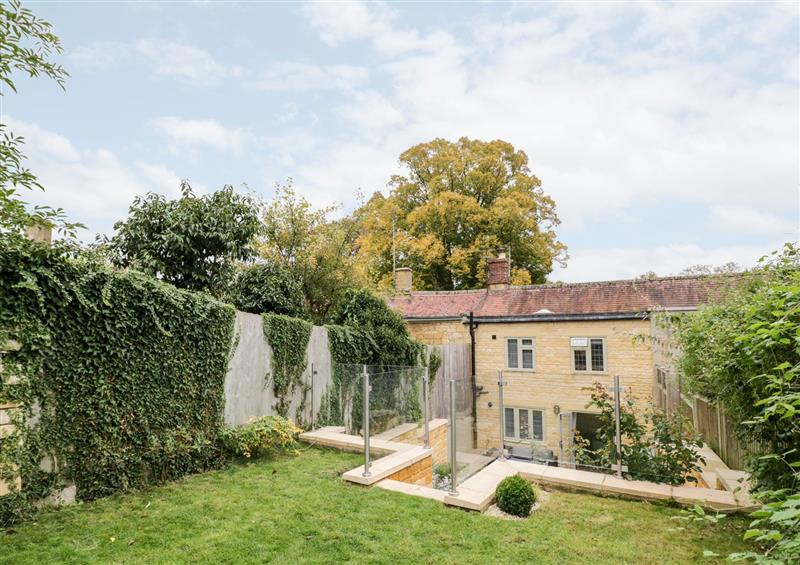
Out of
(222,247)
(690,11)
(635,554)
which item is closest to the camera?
(635,554)

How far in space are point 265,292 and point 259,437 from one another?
4616 millimetres

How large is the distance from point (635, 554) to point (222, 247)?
9.05 m

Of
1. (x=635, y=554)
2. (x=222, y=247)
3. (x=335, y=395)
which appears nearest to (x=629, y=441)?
(x=635, y=554)

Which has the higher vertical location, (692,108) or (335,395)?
(692,108)

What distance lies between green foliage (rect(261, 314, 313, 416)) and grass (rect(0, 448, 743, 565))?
289 centimetres

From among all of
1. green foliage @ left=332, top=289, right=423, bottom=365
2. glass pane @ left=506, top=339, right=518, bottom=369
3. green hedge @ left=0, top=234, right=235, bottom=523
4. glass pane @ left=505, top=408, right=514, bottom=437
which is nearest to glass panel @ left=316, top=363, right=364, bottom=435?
green foliage @ left=332, top=289, right=423, bottom=365

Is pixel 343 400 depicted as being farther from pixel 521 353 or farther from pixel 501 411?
pixel 521 353

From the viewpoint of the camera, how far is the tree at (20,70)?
4160 millimetres

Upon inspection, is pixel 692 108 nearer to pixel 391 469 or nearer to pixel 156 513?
pixel 391 469

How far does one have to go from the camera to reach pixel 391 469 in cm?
624

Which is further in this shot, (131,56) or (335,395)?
(335,395)

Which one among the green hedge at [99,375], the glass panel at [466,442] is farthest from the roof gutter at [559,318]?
the green hedge at [99,375]

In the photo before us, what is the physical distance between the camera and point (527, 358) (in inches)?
619

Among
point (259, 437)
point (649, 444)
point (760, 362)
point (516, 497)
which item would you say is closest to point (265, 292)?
point (259, 437)
